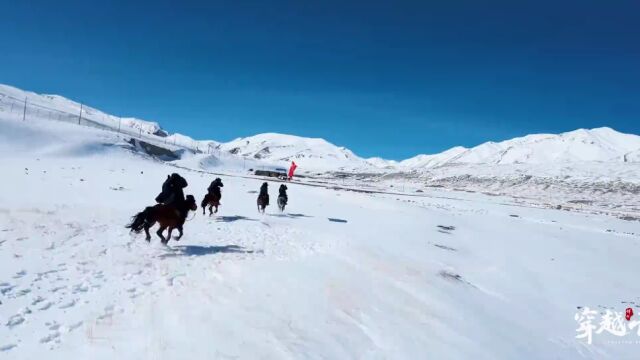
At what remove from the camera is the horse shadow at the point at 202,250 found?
1214 cm

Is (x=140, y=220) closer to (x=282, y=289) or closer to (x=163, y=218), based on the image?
(x=163, y=218)

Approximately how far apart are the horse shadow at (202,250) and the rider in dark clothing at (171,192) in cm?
147

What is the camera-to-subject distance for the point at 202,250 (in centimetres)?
1277

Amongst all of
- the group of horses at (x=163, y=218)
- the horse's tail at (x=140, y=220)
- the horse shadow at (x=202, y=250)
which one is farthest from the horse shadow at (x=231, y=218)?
the horse's tail at (x=140, y=220)

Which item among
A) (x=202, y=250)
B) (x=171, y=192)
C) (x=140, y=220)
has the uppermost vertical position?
(x=171, y=192)

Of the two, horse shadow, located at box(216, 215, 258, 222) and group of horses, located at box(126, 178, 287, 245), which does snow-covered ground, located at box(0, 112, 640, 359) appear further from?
group of horses, located at box(126, 178, 287, 245)

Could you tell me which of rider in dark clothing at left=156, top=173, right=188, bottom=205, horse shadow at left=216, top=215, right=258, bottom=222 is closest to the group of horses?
rider in dark clothing at left=156, top=173, right=188, bottom=205

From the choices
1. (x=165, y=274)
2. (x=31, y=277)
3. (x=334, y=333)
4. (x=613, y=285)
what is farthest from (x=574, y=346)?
(x=31, y=277)

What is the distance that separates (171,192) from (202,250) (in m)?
2.16

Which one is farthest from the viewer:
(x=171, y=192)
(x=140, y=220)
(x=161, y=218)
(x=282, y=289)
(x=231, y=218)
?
(x=231, y=218)

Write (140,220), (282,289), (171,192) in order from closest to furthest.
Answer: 1. (282,289)
2. (140,220)
3. (171,192)

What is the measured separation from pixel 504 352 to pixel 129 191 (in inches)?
978

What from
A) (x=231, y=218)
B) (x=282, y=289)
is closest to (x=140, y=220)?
(x=282, y=289)

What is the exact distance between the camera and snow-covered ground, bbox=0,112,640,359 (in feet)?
22.6
